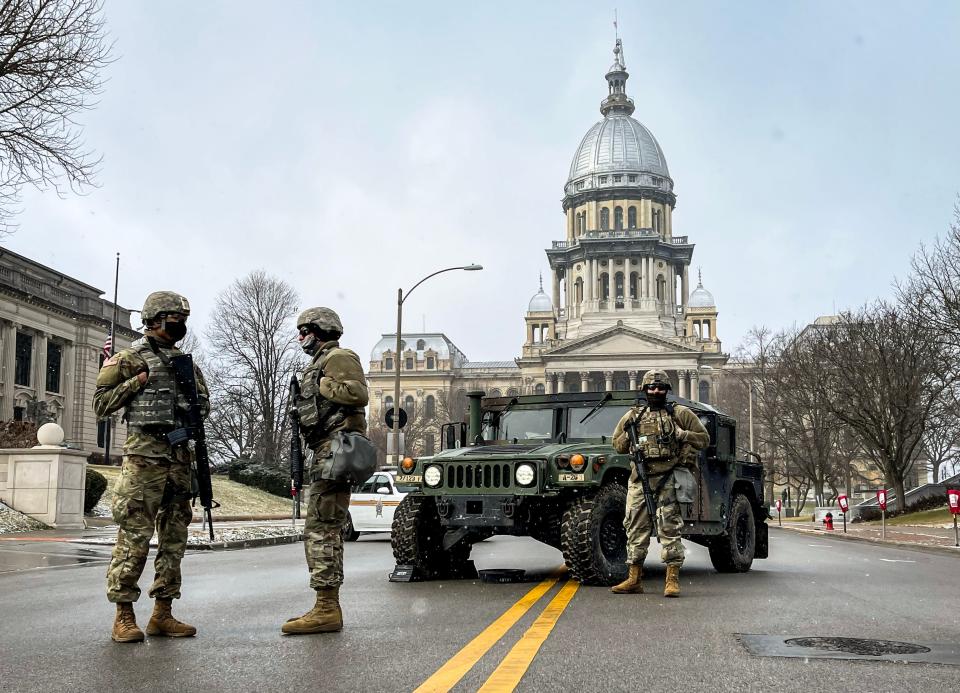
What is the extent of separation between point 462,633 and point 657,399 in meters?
3.61

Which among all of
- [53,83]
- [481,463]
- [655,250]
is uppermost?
[655,250]

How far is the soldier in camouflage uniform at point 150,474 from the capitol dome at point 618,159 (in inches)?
4904

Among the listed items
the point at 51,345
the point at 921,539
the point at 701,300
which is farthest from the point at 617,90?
the point at 921,539

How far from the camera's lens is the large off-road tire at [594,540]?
981 cm

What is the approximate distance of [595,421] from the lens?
11648mm

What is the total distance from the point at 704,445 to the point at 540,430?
101 inches

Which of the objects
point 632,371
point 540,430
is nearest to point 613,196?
point 632,371

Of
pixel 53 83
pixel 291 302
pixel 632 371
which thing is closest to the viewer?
pixel 53 83

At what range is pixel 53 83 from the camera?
24562 mm

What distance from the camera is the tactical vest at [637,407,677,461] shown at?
31.0ft

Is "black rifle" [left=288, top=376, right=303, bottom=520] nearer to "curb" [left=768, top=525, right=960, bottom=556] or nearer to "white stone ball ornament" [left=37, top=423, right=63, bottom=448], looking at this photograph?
"curb" [left=768, top=525, right=960, bottom=556]

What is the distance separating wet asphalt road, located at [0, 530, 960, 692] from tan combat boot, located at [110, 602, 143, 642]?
108 millimetres

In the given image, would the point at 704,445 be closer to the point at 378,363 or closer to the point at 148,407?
the point at 148,407

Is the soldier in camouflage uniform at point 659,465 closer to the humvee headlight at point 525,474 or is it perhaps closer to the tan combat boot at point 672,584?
the tan combat boot at point 672,584
